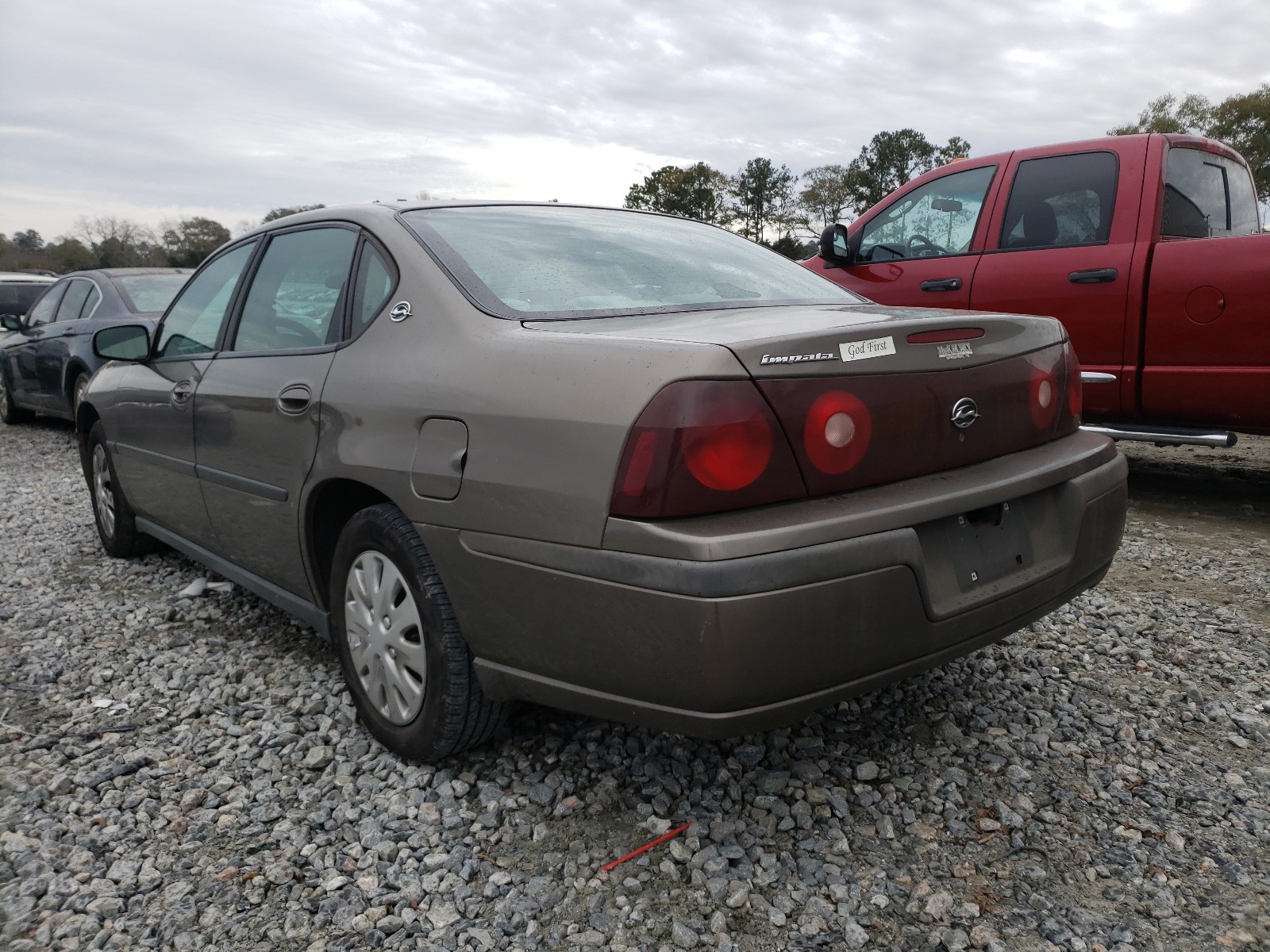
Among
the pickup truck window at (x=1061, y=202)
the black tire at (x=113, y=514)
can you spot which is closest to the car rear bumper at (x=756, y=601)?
the black tire at (x=113, y=514)

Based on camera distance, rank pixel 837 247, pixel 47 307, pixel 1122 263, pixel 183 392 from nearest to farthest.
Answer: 1. pixel 183 392
2. pixel 1122 263
3. pixel 837 247
4. pixel 47 307

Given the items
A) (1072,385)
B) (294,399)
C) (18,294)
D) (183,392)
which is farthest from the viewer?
(18,294)

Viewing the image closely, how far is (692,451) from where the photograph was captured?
1.77 meters

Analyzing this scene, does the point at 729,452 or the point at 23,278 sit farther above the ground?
the point at 23,278

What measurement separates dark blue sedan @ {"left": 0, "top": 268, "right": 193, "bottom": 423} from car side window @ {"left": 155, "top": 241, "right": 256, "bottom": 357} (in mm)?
4166

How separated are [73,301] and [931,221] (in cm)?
756

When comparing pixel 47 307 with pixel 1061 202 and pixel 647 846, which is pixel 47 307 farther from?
pixel 647 846

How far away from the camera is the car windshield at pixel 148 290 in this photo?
8016mm

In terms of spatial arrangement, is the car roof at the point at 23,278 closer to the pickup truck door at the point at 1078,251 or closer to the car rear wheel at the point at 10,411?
the car rear wheel at the point at 10,411

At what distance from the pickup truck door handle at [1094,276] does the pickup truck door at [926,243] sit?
1.85 ft

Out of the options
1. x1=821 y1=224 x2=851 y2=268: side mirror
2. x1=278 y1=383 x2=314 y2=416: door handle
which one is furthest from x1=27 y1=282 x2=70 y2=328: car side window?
x1=278 y1=383 x2=314 y2=416: door handle

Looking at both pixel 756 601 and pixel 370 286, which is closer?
pixel 756 601

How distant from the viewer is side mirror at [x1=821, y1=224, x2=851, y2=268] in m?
5.46

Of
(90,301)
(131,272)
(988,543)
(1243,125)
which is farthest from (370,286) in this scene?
(1243,125)
